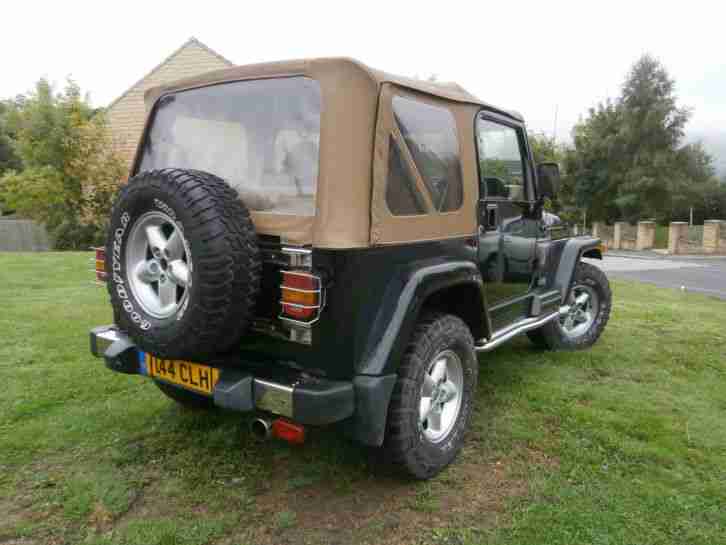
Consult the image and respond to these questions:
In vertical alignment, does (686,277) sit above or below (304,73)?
below

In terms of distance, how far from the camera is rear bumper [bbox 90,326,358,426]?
222 centimetres

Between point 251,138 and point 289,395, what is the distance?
1281mm

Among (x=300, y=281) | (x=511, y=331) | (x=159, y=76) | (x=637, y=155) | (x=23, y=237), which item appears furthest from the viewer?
(x=637, y=155)

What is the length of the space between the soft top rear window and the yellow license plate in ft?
2.60

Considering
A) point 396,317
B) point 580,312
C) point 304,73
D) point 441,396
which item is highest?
point 304,73

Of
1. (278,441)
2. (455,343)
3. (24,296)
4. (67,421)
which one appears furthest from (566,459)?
(24,296)

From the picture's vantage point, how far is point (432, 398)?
112 inches

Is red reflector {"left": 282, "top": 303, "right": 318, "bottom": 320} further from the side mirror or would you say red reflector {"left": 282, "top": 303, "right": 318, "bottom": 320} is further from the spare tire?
the side mirror

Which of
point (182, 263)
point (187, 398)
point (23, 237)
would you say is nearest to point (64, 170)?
point (23, 237)

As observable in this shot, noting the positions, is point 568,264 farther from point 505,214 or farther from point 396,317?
point 396,317

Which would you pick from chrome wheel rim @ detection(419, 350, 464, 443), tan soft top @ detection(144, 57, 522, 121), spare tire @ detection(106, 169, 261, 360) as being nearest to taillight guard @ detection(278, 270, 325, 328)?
spare tire @ detection(106, 169, 261, 360)

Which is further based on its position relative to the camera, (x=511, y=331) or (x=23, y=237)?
(x=23, y=237)

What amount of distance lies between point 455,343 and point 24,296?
6284 mm

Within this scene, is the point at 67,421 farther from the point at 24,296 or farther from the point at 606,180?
the point at 606,180
